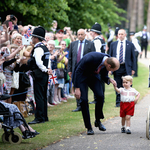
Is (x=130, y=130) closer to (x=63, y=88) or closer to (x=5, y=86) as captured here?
(x=5, y=86)

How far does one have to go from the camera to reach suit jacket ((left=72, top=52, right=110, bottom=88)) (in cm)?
726

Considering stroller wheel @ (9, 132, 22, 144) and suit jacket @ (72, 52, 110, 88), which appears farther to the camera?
suit jacket @ (72, 52, 110, 88)

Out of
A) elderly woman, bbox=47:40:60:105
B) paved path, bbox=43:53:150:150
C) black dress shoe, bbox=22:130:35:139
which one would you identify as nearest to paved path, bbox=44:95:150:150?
paved path, bbox=43:53:150:150

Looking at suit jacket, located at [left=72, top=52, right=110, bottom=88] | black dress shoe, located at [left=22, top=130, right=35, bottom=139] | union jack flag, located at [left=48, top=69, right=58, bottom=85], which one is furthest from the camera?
union jack flag, located at [left=48, top=69, right=58, bottom=85]

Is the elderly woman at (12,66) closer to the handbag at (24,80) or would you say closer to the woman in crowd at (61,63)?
the handbag at (24,80)

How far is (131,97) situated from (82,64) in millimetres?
1267

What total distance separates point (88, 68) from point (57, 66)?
4973 mm

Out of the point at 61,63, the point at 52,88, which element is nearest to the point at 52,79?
the point at 52,88

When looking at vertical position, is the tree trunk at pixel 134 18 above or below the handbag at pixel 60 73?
above

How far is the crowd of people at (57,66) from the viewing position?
754cm

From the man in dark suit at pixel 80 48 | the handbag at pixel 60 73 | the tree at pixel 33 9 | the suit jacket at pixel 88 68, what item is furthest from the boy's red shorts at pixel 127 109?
the tree at pixel 33 9

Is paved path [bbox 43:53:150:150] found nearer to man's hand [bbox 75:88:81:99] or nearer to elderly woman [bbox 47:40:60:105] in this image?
man's hand [bbox 75:88:81:99]

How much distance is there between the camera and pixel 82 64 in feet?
24.2

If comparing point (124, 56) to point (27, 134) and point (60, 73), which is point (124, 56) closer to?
point (60, 73)
